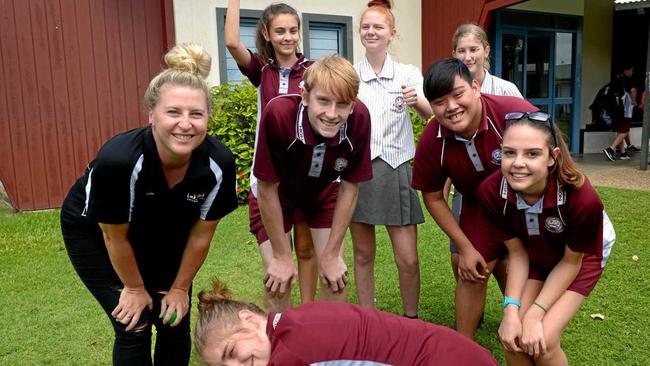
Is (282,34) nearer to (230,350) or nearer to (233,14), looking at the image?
(233,14)

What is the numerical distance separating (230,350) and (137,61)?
6.70 meters

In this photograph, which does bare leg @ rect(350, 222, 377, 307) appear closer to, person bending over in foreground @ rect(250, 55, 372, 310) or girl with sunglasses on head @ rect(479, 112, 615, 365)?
person bending over in foreground @ rect(250, 55, 372, 310)

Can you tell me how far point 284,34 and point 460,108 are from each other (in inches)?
42.7

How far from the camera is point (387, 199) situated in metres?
3.30

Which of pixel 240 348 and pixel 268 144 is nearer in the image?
pixel 240 348

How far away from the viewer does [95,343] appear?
11.3ft

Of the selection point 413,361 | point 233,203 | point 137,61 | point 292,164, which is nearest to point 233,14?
point 292,164

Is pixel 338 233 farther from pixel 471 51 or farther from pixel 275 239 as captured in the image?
pixel 471 51

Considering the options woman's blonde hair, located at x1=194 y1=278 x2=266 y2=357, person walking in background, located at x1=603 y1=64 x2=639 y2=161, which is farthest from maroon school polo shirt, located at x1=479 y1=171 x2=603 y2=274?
person walking in background, located at x1=603 y1=64 x2=639 y2=161

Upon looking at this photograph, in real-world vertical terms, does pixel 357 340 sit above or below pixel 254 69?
below

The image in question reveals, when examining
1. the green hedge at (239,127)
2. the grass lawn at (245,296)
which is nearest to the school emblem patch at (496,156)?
the grass lawn at (245,296)

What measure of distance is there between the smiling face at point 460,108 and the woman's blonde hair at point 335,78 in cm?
46

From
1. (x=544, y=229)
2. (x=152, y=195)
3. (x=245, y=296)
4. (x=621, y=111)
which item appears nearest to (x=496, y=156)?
(x=544, y=229)

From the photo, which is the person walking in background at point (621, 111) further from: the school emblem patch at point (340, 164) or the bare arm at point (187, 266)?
the bare arm at point (187, 266)
